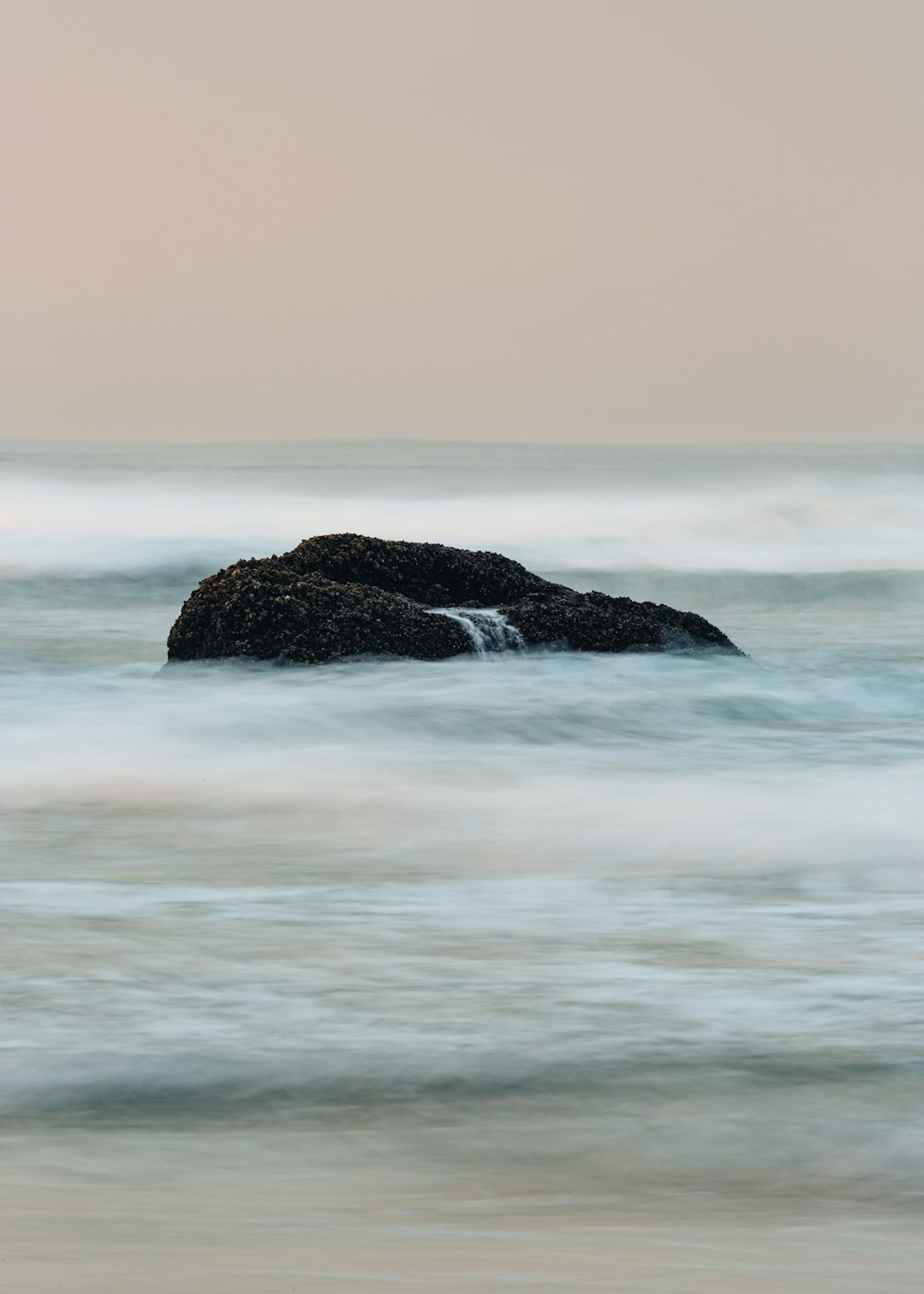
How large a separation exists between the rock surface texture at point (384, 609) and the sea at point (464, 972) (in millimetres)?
184

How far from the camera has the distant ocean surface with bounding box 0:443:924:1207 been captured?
3367mm

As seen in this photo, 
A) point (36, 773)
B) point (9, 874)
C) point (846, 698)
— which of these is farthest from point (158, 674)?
point (9, 874)

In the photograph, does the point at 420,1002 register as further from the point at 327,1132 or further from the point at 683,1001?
the point at 327,1132

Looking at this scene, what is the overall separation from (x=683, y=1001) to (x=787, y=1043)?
1.23 ft

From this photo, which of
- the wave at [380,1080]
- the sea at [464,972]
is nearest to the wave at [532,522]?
the sea at [464,972]

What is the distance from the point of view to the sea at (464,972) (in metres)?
2.76

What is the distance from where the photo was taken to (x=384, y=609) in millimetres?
10219

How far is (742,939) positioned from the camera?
4.78m

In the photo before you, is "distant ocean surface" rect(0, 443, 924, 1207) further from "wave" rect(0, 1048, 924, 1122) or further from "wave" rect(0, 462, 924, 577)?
"wave" rect(0, 462, 924, 577)

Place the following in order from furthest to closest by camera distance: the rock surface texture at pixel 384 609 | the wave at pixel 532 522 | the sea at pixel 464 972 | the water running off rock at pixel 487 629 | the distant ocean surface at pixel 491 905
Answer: the wave at pixel 532 522 < the water running off rock at pixel 487 629 < the rock surface texture at pixel 384 609 < the distant ocean surface at pixel 491 905 < the sea at pixel 464 972

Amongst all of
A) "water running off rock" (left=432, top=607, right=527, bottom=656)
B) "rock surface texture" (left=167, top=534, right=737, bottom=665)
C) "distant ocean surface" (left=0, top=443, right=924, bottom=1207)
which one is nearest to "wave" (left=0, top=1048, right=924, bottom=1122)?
"distant ocean surface" (left=0, top=443, right=924, bottom=1207)

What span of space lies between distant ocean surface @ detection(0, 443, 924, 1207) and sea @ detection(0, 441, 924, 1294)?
0.02 meters

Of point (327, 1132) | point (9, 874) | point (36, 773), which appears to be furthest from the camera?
point (36, 773)

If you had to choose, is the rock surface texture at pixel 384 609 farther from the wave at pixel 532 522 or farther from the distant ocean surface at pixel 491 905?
the wave at pixel 532 522
